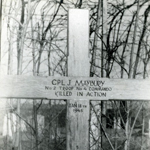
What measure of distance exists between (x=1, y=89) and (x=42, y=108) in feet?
11.2

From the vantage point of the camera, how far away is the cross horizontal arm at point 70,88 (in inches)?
86.2

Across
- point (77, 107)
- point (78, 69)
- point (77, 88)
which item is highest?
point (78, 69)

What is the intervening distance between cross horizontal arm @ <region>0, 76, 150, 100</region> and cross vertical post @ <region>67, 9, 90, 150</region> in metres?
0.07

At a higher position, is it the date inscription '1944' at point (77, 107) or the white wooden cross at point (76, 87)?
the white wooden cross at point (76, 87)

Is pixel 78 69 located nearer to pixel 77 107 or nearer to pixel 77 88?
pixel 77 88

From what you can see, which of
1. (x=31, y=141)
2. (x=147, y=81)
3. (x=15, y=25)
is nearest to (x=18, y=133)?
(x=31, y=141)

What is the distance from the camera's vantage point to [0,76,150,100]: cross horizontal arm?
2.19m

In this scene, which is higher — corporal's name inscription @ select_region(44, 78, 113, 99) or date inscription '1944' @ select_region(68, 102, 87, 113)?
corporal's name inscription @ select_region(44, 78, 113, 99)

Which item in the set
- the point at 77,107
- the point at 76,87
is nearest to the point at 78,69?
the point at 76,87

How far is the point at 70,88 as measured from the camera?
2.28 meters

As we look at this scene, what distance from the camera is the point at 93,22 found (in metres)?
4.26

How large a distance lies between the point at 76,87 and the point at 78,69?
17 cm

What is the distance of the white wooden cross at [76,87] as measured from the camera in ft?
7.28

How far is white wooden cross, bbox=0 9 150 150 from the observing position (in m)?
2.22
